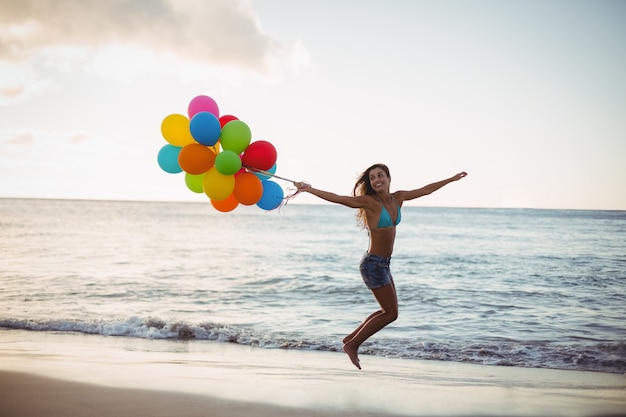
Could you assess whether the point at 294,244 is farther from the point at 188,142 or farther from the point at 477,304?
the point at 188,142

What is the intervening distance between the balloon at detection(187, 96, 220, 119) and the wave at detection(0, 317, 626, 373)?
4.38 metres

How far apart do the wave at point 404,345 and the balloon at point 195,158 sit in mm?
4181

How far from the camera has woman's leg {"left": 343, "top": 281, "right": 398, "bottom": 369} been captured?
17.1ft

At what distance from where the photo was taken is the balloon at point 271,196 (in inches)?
219

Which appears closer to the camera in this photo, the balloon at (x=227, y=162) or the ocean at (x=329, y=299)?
the balloon at (x=227, y=162)

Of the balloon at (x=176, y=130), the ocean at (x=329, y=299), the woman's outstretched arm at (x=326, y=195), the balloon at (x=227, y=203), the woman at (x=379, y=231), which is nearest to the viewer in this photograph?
the woman's outstretched arm at (x=326, y=195)

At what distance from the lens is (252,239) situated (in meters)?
30.4

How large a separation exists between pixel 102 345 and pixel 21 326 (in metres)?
2.32

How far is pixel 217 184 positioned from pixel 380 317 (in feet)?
6.74

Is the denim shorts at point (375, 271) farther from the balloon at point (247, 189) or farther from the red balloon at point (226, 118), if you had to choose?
the red balloon at point (226, 118)

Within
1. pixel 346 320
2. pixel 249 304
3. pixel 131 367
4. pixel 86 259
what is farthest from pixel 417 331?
pixel 86 259

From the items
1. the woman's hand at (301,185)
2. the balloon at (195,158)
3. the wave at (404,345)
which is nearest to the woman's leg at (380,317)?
the woman's hand at (301,185)

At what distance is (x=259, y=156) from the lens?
17.9ft

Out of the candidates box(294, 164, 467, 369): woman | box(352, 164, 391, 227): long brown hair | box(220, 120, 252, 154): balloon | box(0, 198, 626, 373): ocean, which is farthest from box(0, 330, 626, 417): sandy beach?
box(220, 120, 252, 154): balloon
